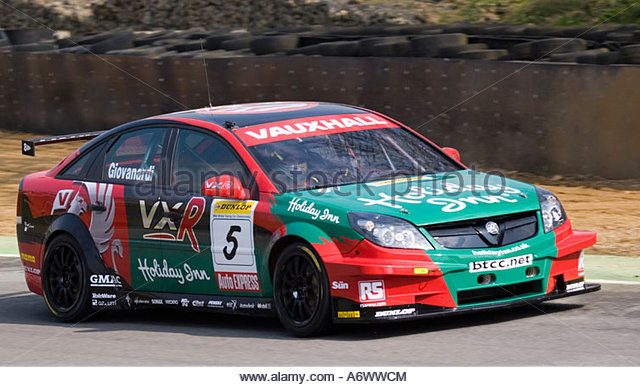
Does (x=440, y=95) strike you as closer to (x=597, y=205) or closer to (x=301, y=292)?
(x=597, y=205)

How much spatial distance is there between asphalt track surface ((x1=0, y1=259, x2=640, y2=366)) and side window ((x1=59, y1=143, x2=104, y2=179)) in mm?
1070

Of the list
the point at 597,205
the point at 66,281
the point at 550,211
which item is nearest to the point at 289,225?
the point at 550,211

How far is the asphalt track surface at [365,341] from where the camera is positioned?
20.9 feet

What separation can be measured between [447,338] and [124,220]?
2470 millimetres

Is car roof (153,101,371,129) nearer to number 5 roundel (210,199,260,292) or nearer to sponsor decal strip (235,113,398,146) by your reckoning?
sponsor decal strip (235,113,398,146)

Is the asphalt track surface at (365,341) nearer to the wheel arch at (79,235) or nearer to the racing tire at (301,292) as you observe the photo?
the racing tire at (301,292)

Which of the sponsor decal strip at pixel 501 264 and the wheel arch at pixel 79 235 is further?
the wheel arch at pixel 79 235

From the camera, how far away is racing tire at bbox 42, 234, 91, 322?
853 centimetres

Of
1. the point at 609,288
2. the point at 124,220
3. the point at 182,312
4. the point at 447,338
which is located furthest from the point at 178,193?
the point at 609,288

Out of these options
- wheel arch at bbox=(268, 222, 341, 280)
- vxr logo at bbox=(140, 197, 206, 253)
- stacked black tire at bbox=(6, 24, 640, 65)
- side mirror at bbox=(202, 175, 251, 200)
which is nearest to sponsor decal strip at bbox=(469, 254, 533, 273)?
wheel arch at bbox=(268, 222, 341, 280)

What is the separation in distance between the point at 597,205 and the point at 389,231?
6.47m
